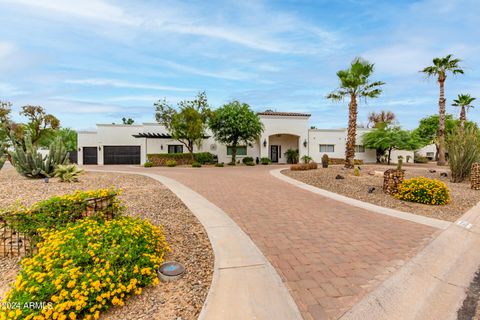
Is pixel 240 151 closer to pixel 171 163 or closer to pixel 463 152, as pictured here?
pixel 171 163

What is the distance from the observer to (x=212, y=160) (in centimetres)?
2839

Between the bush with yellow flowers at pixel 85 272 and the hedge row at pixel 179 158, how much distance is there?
926 inches

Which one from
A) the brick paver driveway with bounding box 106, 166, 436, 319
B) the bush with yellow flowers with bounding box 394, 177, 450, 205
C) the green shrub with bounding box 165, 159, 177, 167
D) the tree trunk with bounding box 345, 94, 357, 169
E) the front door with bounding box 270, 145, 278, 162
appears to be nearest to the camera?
the brick paver driveway with bounding box 106, 166, 436, 319

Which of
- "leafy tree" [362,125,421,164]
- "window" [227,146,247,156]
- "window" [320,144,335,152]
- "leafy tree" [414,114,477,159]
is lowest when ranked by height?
"window" [227,146,247,156]

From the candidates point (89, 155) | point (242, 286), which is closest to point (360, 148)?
point (242, 286)

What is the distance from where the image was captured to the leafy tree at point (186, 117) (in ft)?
79.6

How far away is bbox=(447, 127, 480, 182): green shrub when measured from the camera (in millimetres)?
13430

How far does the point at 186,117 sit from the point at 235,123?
16.2 ft

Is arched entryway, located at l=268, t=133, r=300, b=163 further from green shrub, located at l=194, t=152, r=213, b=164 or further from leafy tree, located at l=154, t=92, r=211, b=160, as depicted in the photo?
leafy tree, located at l=154, t=92, r=211, b=160

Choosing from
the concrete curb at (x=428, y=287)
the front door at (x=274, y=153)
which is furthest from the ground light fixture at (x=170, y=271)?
the front door at (x=274, y=153)

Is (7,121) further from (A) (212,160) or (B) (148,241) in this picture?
(B) (148,241)

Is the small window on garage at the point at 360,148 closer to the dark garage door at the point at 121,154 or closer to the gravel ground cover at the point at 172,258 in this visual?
the dark garage door at the point at 121,154

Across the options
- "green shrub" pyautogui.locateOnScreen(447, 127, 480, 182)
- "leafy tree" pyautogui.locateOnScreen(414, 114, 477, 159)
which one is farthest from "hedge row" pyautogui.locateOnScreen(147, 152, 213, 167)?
"leafy tree" pyautogui.locateOnScreen(414, 114, 477, 159)

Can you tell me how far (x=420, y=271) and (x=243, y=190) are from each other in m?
7.41
